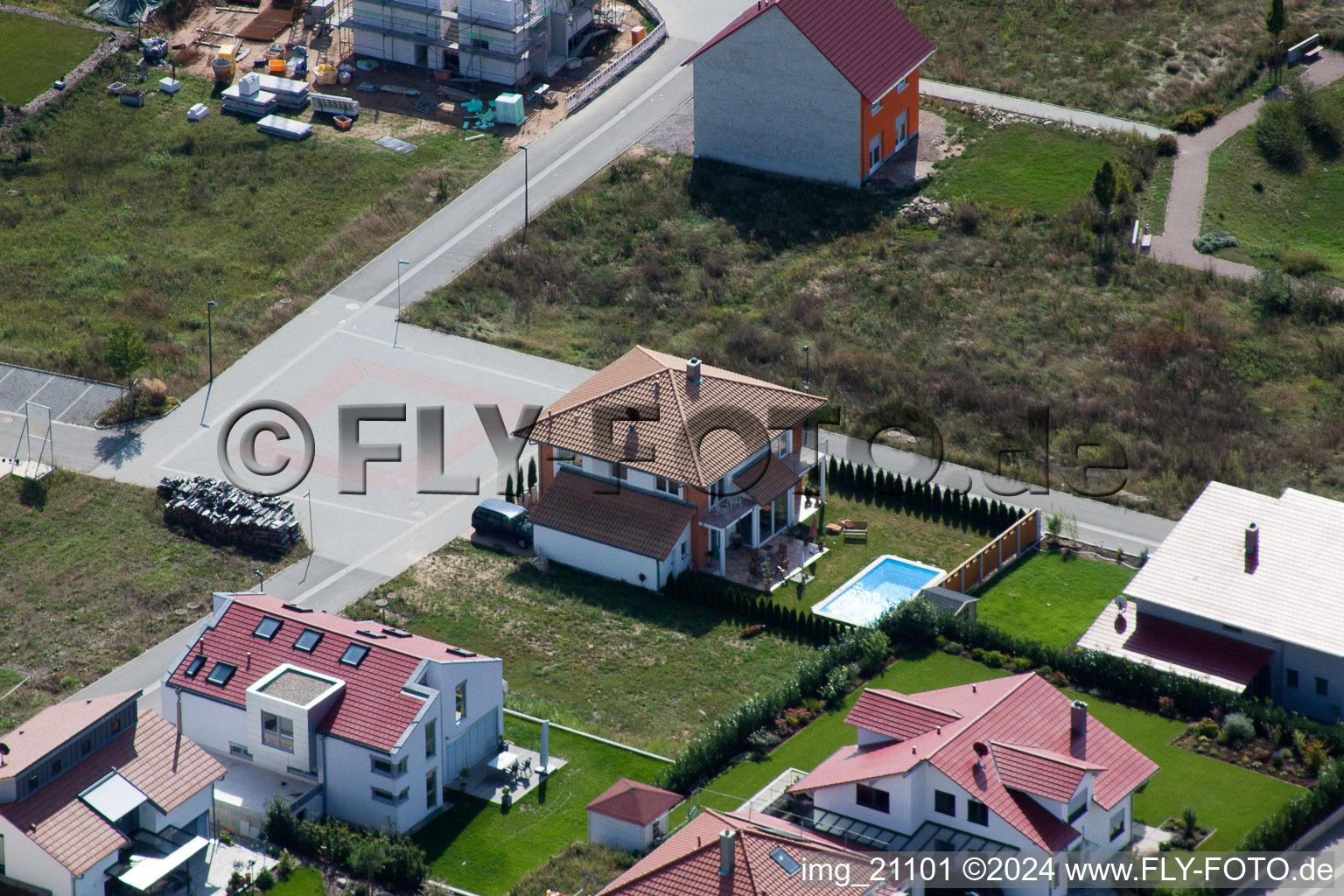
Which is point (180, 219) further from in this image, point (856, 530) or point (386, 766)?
point (386, 766)

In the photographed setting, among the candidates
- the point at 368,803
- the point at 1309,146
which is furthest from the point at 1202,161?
the point at 368,803

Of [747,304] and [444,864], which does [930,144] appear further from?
[444,864]

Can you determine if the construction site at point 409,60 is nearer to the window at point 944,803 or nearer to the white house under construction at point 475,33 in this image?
the white house under construction at point 475,33

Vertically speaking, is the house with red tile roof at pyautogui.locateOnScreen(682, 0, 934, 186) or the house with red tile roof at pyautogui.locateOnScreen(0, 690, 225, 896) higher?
the house with red tile roof at pyautogui.locateOnScreen(682, 0, 934, 186)

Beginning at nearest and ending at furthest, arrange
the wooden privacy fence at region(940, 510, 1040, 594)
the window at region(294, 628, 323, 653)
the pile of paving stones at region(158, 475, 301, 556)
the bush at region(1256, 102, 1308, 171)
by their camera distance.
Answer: the window at region(294, 628, 323, 653)
the wooden privacy fence at region(940, 510, 1040, 594)
the pile of paving stones at region(158, 475, 301, 556)
the bush at region(1256, 102, 1308, 171)

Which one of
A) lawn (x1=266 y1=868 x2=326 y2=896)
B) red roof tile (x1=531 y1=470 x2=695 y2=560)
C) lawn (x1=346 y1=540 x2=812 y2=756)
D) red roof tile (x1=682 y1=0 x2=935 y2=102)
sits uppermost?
red roof tile (x1=682 y1=0 x2=935 y2=102)

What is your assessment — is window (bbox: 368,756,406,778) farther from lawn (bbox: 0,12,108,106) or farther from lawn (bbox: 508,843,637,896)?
lawn (bbox: 0,12,108,106)

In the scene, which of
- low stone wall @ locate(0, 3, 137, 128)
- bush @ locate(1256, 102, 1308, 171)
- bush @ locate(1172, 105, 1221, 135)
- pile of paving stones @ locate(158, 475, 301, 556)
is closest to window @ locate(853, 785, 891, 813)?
pile of paving stones @ locate(158, 475, 301, 556)

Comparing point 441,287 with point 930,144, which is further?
point 930,144
